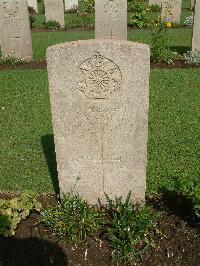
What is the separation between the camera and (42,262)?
358 cm

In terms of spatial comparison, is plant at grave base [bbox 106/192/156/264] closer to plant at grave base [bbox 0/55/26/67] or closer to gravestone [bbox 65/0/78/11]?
plant at grave base [bbox 0/55/26/67]

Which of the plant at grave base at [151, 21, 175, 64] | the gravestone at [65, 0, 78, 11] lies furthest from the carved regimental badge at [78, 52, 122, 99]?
the gravestone at [65, 0, 78, 11]

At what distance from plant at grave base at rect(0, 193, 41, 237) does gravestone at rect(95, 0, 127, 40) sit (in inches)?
319

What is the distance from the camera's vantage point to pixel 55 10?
17.3 meters

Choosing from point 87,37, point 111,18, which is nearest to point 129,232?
point 111,18

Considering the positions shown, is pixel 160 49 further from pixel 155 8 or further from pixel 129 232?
pixel 155 8

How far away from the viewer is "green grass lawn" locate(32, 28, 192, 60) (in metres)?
12.9

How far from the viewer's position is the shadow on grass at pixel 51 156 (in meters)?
4.97

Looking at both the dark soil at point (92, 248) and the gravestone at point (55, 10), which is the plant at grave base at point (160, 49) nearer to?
the dark soil at point (92, 248)

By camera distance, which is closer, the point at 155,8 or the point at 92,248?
the point at 92,248

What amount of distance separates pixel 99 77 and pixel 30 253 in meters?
1.77

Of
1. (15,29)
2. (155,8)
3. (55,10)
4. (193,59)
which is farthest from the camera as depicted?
(155,8)

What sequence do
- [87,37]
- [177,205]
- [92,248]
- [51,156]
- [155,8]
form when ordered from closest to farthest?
[92,248]
[177,205]
[51,156]
[87,37]
[155,8]

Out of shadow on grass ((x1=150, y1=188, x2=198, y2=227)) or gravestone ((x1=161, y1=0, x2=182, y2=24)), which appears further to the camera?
gravestone ((x1=161, y1=0, x2=182, y2=24))
